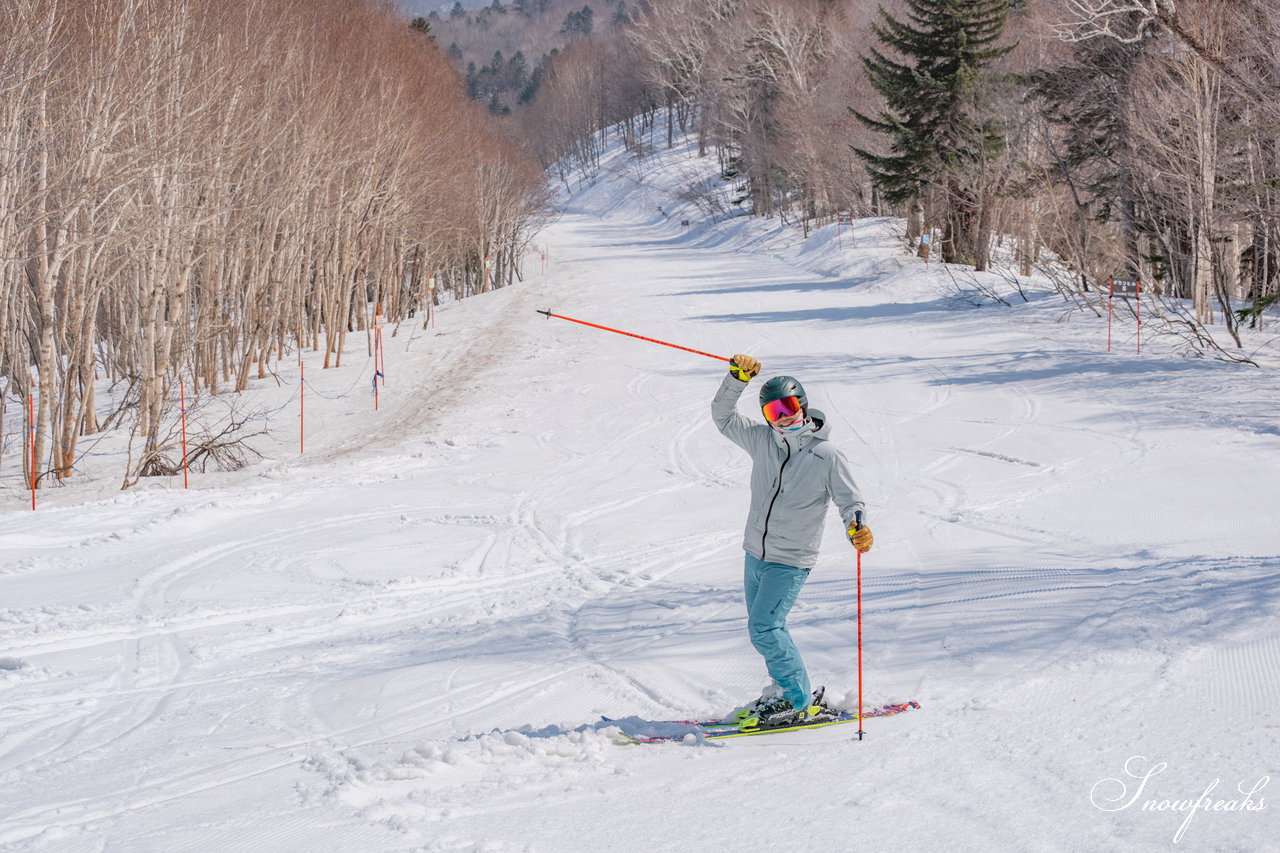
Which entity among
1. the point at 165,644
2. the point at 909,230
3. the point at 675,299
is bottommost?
the point at 165,644

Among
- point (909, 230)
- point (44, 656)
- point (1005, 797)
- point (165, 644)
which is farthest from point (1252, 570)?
point (909, 230)

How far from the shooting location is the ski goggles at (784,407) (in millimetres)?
5230

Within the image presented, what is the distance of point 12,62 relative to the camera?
1201 centimetres

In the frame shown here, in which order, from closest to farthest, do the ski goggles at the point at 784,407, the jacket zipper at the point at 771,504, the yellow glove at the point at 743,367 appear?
the ski goggles at the point at 784,407 < the jacket zipper at the point at 771,504 < the yellow glove at the point at 743,367

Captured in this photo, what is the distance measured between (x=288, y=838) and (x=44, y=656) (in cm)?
357

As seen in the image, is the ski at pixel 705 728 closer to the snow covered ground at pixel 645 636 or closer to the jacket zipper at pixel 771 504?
the snow covered ground at pixel 645 636

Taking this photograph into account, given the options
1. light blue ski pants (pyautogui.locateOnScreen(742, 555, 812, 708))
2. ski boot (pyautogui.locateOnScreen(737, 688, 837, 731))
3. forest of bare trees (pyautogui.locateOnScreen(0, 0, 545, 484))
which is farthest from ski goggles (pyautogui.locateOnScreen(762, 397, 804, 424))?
forest of bare trees (pyautogui.locateOnScreen(0, 0, 545, 484))

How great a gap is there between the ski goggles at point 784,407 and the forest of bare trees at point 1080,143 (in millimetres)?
12248

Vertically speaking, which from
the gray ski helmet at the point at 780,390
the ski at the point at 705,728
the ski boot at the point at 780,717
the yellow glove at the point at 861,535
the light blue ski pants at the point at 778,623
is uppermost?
the gray ski helmet at the point at 780,390

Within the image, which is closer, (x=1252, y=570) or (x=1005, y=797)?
(x=1005, y=797)

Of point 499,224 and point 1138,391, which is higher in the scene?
point 499,224

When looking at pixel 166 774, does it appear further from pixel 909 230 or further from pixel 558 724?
pixel 909 230

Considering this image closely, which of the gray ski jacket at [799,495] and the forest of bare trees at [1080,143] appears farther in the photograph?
the forest of bare trees at [1080,143]

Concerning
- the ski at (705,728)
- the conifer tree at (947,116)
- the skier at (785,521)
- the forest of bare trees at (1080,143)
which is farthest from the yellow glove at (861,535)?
the conifer tree at (947,116)
